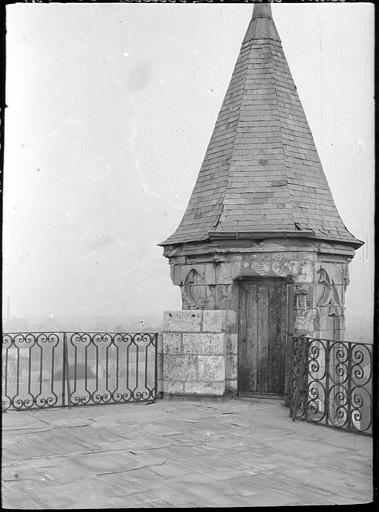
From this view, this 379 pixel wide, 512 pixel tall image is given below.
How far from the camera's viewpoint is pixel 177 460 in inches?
238

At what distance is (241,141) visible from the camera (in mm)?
11047

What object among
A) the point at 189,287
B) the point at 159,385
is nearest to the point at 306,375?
the point at 159,385

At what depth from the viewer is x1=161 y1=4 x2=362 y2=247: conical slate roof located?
1023 cm

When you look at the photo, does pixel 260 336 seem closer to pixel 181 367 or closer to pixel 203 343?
pixel 203 343

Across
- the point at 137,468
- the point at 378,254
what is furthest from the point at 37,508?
the point at 378,254

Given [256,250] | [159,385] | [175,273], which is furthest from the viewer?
[175,273]

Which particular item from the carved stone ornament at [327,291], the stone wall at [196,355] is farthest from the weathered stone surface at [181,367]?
the carved stone ornament at [327,291]

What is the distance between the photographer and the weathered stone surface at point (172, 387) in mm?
9547

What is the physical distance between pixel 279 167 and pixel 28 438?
19.5ft

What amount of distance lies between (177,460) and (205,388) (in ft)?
11.2

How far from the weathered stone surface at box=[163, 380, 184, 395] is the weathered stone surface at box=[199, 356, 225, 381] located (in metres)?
0.32

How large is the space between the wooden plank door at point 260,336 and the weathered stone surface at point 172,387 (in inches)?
46.4

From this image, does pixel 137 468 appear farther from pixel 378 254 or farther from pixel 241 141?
pixel 241 141

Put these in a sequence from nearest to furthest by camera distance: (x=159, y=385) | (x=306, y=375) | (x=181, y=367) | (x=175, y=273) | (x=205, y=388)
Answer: (x=306, y=375)
(x=205, y=388)
(x=181, y=367)
(x=159, y=385)
(x=175, y=273)
